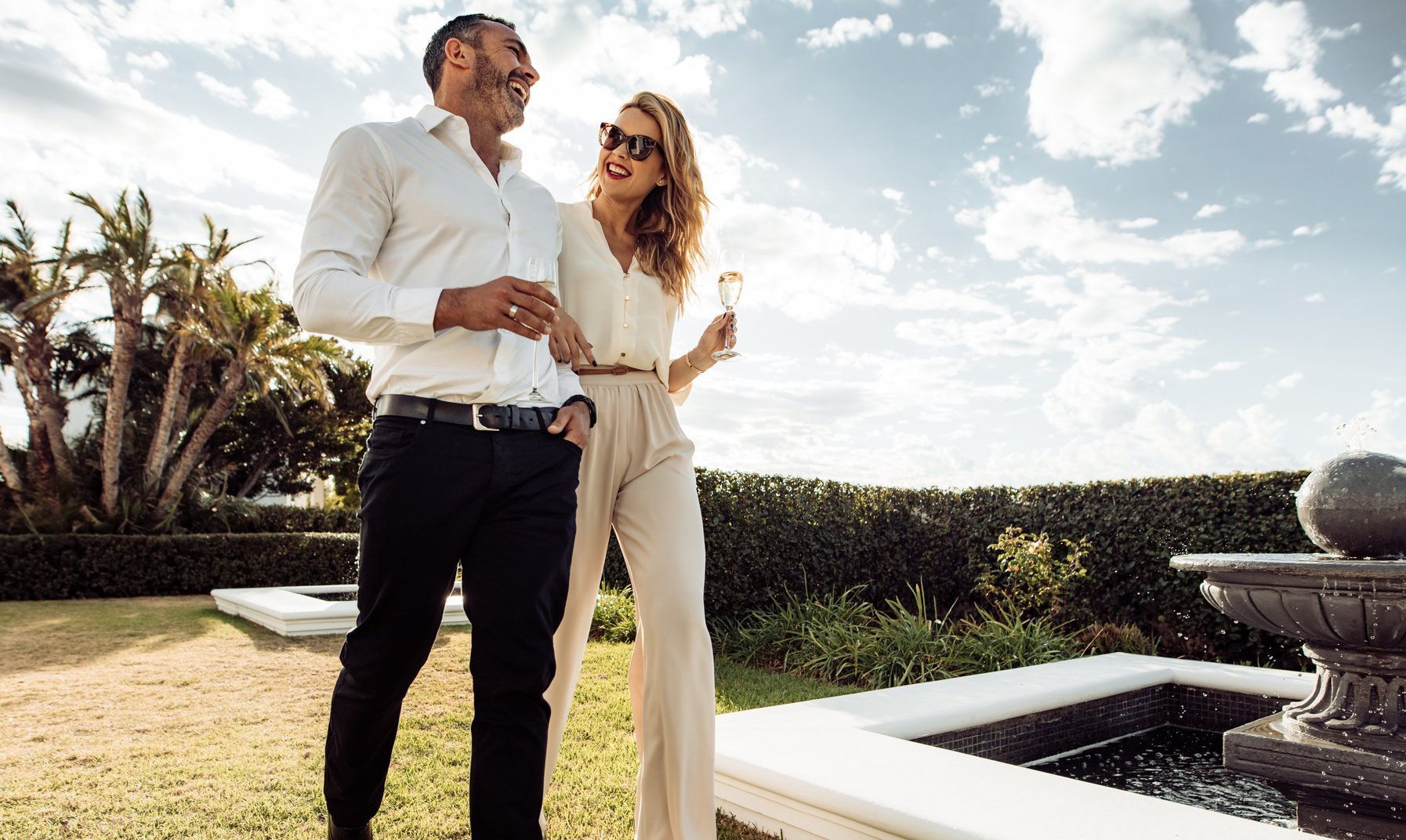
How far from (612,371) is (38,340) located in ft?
62.2

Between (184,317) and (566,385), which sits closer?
(566,385)

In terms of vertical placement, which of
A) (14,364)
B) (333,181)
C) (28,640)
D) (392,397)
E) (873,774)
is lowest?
(28,640)

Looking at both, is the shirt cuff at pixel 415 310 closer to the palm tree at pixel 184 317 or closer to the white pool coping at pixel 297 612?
the white pool coping at pixel 297 612

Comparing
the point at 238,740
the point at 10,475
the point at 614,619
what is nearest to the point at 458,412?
the point at 238,740

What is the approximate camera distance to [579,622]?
9.41 ft

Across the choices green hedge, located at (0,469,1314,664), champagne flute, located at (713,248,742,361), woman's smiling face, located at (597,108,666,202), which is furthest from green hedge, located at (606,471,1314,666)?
woman's smiling face, located at (597,108,666,202)

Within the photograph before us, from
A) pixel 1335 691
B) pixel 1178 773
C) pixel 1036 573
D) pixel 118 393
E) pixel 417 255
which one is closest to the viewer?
pixel 417 255

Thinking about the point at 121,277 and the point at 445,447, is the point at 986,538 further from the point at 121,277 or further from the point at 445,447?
the point at 121,277

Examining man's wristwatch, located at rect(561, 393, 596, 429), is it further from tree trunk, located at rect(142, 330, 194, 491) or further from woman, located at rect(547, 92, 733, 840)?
tree trunk, located at rect(142, 330, 194, 491)

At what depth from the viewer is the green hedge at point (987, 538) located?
7.91m

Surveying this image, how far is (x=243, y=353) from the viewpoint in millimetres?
18109

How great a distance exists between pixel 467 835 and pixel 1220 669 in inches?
190

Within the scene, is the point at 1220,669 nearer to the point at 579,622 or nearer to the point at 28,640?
the point at 579,622

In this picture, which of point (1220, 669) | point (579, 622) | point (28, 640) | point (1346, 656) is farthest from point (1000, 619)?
point (28, 640)
